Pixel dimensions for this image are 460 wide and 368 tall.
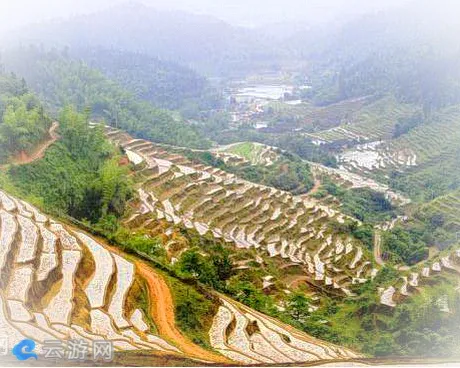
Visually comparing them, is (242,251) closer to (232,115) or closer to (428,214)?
(428,214)

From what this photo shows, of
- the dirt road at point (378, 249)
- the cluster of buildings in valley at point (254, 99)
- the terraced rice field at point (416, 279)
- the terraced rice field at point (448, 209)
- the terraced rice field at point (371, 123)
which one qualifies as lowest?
the cluster of buildings in valley at point (254, 99)

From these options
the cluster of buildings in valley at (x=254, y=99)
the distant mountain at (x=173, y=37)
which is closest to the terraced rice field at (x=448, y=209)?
the cluster of buildings in valley at (x=254, y=99)

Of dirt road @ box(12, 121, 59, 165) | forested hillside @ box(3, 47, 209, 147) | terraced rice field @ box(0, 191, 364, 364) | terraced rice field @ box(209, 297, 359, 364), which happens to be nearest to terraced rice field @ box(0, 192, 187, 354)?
terraced rice field @ box(0, 191, 364, 364)

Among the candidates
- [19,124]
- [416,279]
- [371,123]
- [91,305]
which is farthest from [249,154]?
[91,305]

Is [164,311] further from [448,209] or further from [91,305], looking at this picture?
[448,209]

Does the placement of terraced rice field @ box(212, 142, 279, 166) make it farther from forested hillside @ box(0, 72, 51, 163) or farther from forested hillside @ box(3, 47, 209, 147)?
forested hillside @ box(0, 72, 51, 163)

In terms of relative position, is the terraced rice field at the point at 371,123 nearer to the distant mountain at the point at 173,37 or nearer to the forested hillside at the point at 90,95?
the forested hillside at the point at 90,95
